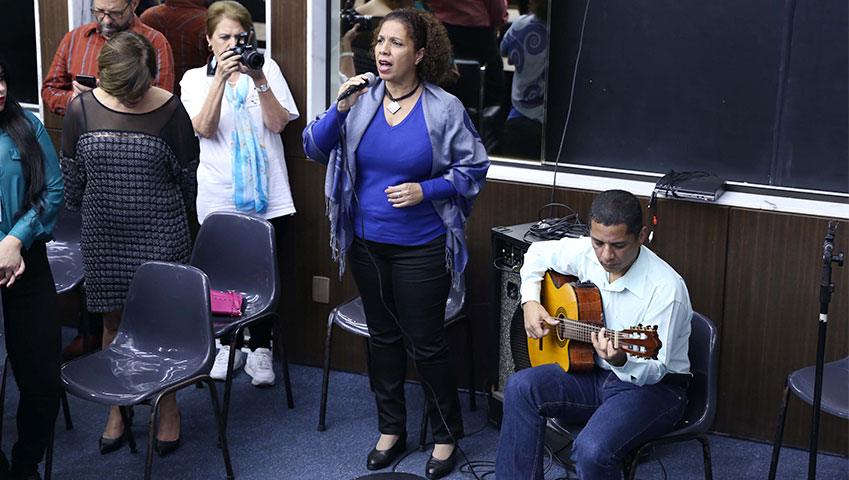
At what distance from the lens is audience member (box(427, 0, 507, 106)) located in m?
4.80

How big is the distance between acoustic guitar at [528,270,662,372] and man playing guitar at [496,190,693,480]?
0.10ft

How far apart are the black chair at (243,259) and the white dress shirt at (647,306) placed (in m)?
1.38

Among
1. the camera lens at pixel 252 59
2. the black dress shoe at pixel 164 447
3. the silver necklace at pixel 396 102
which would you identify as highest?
the camera lens at pixel 252 59

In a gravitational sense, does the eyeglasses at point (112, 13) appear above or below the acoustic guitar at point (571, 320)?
above

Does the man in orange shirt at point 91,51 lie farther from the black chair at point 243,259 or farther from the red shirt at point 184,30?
the black chair at point 243,259

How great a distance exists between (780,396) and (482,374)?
48.3 inches

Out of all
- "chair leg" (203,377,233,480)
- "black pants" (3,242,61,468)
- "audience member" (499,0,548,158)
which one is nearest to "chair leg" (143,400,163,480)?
"chair leg" (203,377,233,480)

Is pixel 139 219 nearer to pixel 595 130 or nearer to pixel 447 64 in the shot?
pixel 447 64

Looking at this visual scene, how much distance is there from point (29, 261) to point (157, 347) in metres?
0.58

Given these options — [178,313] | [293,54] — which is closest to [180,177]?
[178,313]

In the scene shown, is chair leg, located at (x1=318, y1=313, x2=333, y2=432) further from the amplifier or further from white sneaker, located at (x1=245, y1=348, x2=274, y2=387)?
the amplifier

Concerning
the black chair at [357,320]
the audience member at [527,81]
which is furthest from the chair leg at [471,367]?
the audience member at [527,81]

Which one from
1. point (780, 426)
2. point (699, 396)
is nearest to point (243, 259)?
point (699, 396)

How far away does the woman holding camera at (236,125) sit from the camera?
475 cm
